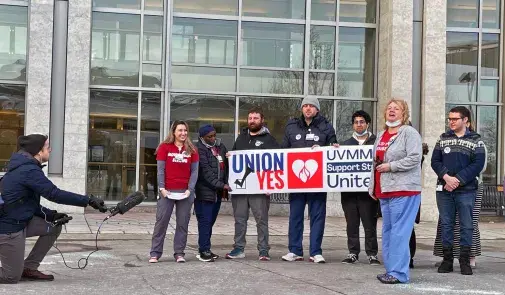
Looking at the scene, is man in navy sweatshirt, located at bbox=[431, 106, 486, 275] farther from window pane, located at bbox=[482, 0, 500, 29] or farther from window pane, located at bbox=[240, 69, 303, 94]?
window pane, located at bbox=[482, 0, 500, 29]

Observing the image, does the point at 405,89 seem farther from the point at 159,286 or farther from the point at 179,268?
the point at 159,286

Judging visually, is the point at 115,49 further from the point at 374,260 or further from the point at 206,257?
the point at 374,260

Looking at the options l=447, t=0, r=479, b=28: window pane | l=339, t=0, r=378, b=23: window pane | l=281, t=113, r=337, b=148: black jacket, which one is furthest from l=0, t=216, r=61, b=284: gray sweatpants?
l=447, t=0, r=479, b=28: window pane

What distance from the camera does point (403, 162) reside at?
24.7 ft

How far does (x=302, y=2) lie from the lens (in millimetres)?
18484

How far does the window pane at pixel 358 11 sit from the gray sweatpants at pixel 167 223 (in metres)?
10.9

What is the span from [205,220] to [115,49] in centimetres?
945

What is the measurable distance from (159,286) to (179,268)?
1354 mm

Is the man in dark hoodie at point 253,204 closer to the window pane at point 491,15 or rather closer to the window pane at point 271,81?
the window pane at point 271,81

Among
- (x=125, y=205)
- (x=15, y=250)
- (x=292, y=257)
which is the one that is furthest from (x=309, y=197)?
(x=15, y=250)

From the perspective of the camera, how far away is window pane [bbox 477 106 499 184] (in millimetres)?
18922

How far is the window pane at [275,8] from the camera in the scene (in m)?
18.3

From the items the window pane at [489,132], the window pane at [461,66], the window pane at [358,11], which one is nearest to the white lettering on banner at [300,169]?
the window pane at [358,11]

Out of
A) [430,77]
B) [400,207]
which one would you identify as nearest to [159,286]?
[400,207]
